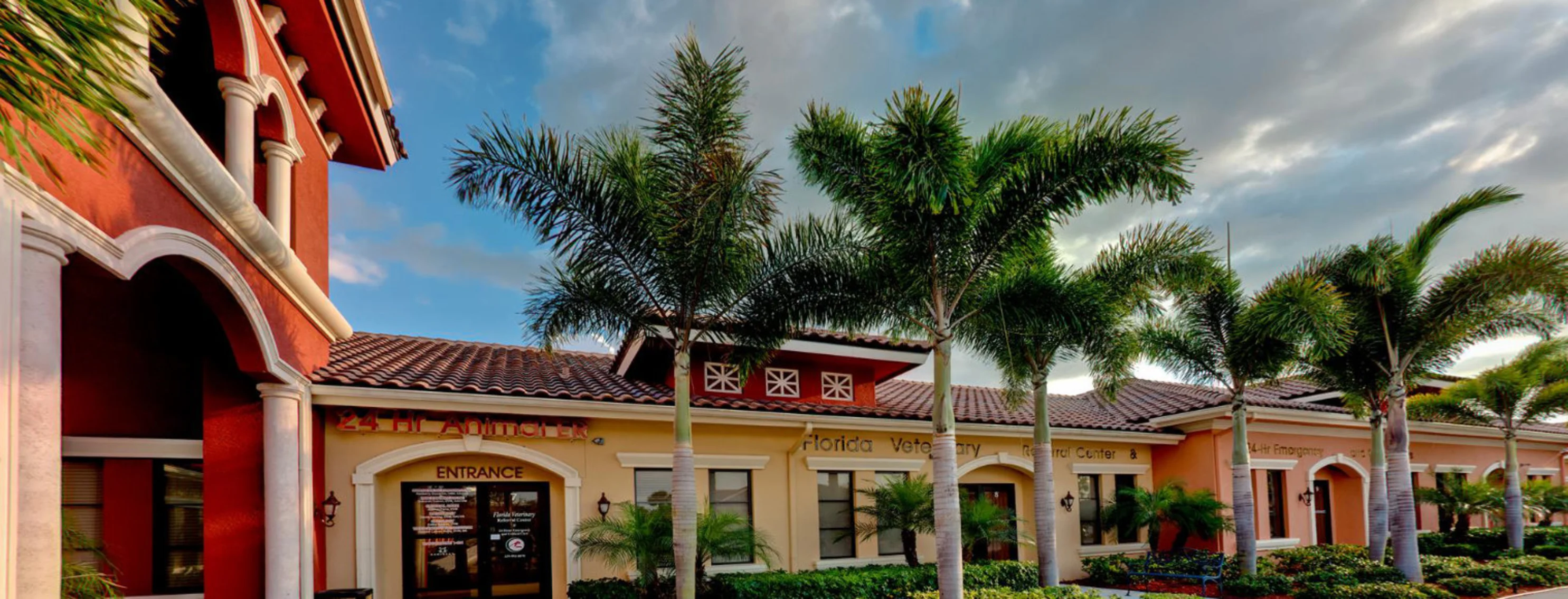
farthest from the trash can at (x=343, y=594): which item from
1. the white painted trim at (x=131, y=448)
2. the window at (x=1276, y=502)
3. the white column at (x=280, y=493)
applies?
the window at (x=1276, y=502)

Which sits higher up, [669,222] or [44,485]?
[669,222]

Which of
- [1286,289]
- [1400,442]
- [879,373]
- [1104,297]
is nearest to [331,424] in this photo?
[879,373]

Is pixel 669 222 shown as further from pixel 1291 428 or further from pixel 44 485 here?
pixel 1291 428

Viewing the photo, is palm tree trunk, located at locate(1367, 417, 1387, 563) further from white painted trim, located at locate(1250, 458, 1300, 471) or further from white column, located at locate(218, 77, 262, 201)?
white column, located at locate(218, 77, 262, 201)

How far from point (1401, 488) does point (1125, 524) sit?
5318 mm

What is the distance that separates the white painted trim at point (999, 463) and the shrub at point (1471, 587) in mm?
7823

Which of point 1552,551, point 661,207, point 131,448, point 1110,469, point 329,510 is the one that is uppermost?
point 661,207

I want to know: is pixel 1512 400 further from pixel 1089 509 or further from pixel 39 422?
pixel 39 422

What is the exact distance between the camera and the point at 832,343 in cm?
1625

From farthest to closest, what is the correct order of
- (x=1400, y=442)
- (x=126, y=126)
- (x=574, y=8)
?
(x=1400, y=442)
(x=574, y=8)
(x=126, y=126)

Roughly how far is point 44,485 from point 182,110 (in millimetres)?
7446

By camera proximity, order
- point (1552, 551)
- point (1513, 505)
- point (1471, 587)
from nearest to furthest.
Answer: point (1471, 587) < point (1552, 551) < point (1513, 505)

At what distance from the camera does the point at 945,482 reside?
1129 centimetres

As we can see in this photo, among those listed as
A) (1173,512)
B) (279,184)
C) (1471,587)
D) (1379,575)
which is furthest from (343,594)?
(1471,587)
